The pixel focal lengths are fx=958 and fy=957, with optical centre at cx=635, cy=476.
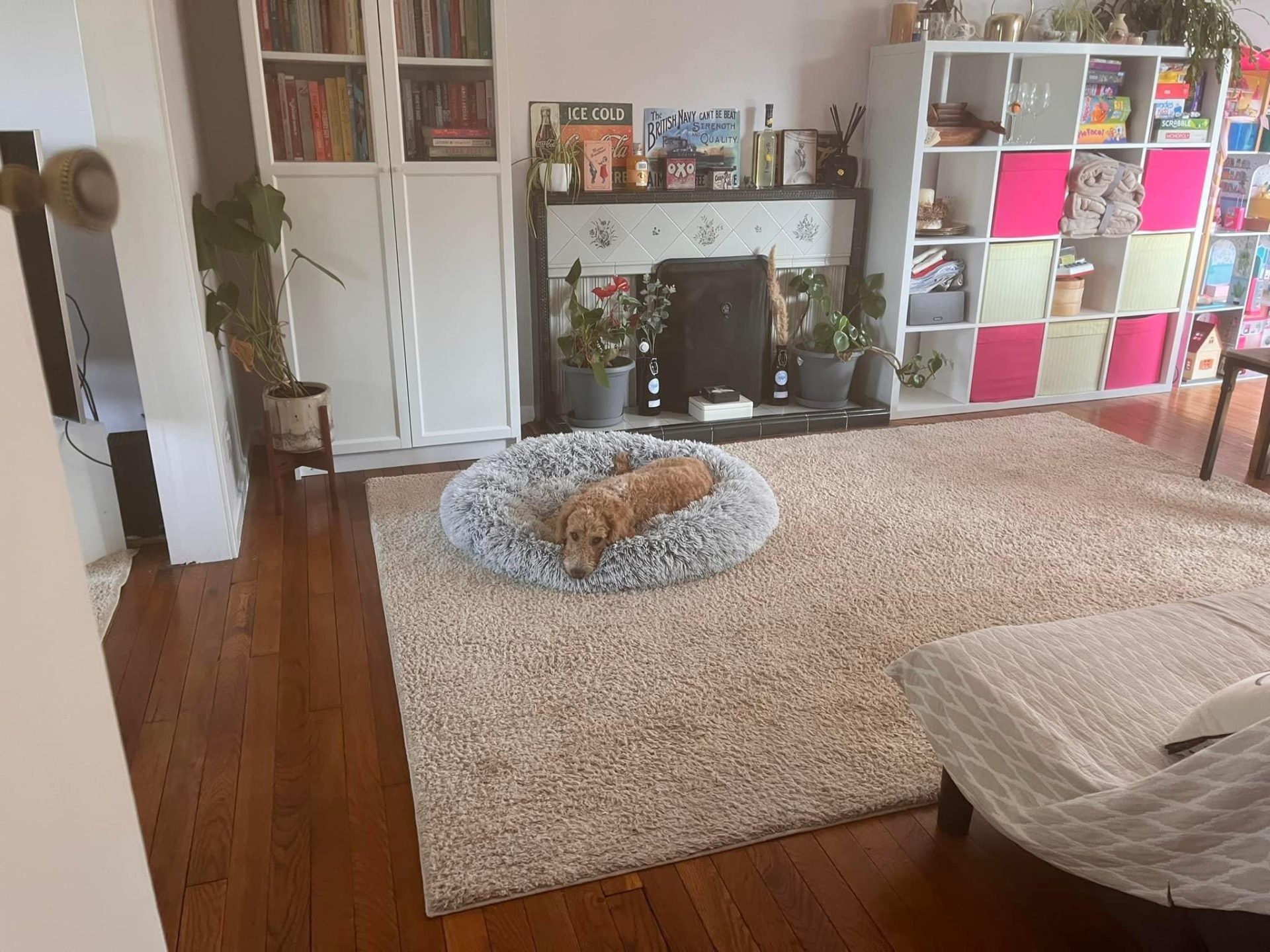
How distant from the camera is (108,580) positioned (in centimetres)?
268

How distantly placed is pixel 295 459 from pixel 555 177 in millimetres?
1472

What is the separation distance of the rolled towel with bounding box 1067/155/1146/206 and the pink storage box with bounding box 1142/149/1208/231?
2.5 inches

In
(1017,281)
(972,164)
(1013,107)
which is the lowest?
(1017,281)

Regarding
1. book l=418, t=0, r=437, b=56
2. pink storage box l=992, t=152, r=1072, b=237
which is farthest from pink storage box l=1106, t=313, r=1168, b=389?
book l=418, t=0, r=437, b=56

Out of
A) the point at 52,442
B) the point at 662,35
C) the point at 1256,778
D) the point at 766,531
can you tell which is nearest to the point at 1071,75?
the point at 662,35

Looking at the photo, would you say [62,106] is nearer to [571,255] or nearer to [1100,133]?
[571,255]

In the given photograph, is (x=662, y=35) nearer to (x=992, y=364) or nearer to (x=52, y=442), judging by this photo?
(x=992, y=364)

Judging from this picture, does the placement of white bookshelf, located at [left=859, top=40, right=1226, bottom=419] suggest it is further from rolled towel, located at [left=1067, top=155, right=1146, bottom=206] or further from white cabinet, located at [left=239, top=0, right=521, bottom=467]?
white cabinet, located at [left=239, top=0, right=521, bottom=467]

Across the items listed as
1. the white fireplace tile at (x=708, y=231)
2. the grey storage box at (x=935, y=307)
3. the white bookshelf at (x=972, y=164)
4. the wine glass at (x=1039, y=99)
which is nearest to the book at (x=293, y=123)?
the white fireplace tile at (x=708, y=231)

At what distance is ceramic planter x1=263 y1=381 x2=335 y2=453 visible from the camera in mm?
3221

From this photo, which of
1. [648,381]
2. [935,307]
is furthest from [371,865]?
[935,307]

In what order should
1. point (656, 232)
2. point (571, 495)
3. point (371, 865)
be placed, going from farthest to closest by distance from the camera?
point (656, 232) < point (571, 495) < point (371, 865)

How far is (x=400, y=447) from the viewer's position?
11.9 feet

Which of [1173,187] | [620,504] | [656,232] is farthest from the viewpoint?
[1173,187]
